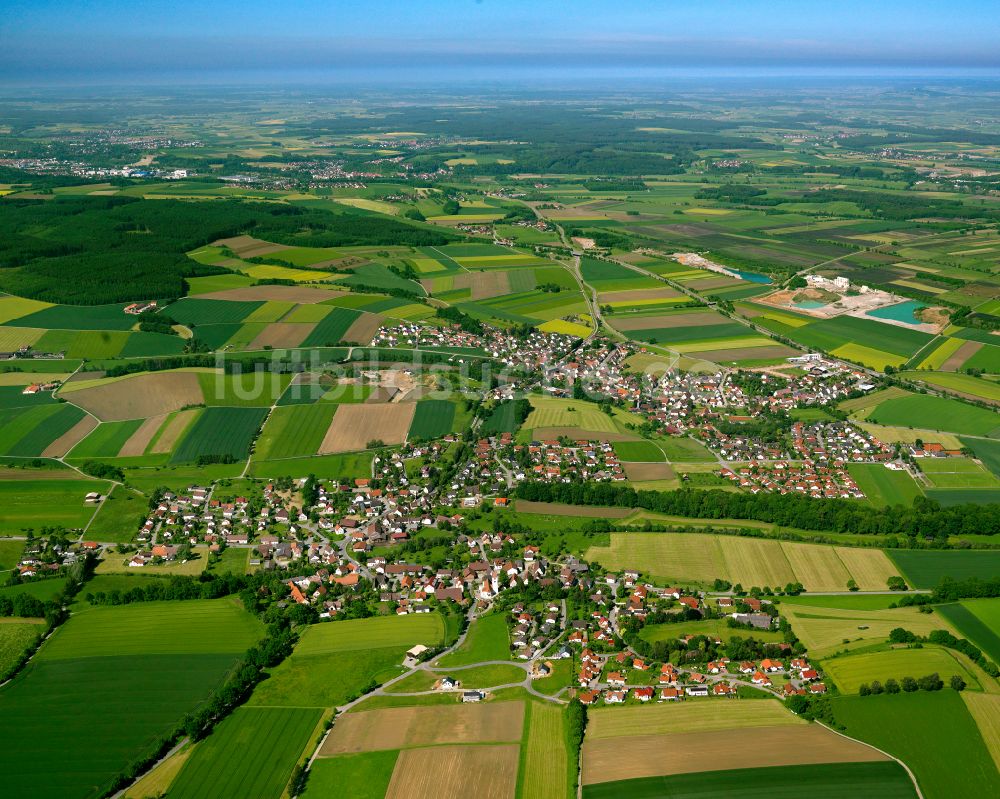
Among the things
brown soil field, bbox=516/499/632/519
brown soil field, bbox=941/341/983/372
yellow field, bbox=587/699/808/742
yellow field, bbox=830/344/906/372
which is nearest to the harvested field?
yellow field, bbox=830/344/906/372

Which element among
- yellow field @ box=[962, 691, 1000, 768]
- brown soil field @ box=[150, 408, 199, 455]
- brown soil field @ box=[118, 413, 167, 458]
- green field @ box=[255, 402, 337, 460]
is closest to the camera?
yellow field @ box=[962, 691, 1000, 768]

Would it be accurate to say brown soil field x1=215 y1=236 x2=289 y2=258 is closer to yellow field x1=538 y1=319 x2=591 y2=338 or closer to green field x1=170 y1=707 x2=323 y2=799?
yellow field x1=538 y1=319 x2=591 y2=338

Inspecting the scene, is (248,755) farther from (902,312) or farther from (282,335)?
(902,312)

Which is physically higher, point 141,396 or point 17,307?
point 17,307

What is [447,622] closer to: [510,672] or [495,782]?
[510,672]

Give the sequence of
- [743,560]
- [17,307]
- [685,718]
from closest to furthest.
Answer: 1. [685,718]
2. [743,560]
3. [17,307]

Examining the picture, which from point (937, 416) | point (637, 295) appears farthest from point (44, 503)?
point (637, 295)

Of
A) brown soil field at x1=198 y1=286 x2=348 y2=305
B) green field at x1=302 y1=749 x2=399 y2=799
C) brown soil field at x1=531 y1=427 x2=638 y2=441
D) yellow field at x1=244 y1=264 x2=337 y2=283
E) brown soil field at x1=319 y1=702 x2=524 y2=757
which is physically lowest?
brown soil field at x1=531 y1=427 x2=638 y2=441
